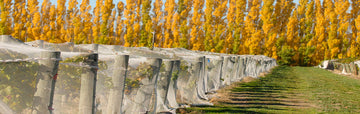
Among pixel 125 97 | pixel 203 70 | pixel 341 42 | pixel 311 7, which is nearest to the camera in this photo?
pixel 125 97

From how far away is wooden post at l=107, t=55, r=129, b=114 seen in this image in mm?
5246

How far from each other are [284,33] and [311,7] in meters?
6.91

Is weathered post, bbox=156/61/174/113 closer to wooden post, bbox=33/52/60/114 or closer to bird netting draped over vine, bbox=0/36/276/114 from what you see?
bird netting draped over vine, bbox=0/36/276/114

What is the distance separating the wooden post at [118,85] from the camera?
5.25m

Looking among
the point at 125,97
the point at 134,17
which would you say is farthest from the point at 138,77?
the point at 134,17

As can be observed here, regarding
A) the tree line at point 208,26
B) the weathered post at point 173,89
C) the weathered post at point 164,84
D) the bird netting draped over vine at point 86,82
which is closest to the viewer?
the bird netting draped over vine at point 86,82

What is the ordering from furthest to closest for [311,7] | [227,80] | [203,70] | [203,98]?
1. [311,7]
2. [227,80]
3. [203,70]
4. [203,98]

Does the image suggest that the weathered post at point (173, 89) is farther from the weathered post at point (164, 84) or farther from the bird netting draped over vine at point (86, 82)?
the weathered post at point (164, 84)

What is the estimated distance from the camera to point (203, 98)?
10.0 m

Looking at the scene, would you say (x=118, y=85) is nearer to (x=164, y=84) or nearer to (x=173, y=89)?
(x=164, y=84)

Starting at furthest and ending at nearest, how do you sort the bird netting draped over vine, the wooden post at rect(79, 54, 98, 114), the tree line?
1. the tree line
2. the wooden post at rect(79, 54, 98, 114)
3. the bird netting draped over vine

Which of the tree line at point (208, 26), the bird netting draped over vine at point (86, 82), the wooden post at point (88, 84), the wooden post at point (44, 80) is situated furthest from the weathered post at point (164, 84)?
the tree line at point (208, 26)

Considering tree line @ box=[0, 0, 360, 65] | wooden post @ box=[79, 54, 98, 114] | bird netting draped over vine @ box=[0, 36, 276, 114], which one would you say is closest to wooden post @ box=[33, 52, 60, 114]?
bird netting draped over vine @ box=[0, 36, 276, 114]

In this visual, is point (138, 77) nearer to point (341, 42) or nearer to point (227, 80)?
point (227, 80)
